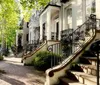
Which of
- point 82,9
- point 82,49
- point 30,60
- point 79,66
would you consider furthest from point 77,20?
point 79,66

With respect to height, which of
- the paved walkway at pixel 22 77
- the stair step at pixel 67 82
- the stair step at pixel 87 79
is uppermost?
the stair step at pixel 87 79

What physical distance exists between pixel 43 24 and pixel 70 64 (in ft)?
43.9

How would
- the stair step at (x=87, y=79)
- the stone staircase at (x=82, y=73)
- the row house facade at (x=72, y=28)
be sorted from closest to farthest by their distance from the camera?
the stair step at (x=87, y=79)
the stone staircase at (x=82, y=73)
the row house facade at (x=72, y=28)

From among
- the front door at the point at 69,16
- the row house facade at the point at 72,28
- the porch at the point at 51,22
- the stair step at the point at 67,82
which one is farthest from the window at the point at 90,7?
the stair step at the point at 67,82

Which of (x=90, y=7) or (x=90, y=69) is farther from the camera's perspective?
(x=90, y=7)

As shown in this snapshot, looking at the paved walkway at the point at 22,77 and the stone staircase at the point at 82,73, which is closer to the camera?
the stone staircase at the point at 82,73

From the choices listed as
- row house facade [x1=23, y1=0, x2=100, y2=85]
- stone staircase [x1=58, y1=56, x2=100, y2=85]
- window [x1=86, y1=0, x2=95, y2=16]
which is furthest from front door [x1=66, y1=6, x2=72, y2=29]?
stone staircase [x1=58, y1=56, x2=100, y2=85]

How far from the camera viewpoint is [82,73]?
553 cm

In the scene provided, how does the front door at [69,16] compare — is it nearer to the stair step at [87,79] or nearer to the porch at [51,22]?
the porch at [51,22]

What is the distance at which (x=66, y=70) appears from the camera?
6066mm

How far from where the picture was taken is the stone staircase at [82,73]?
4.95 meters

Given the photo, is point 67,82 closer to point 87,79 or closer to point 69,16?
point 87,79

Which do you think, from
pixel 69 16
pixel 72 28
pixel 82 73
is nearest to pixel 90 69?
pixel 82 73

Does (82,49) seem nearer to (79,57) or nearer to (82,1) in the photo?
(79,57)
